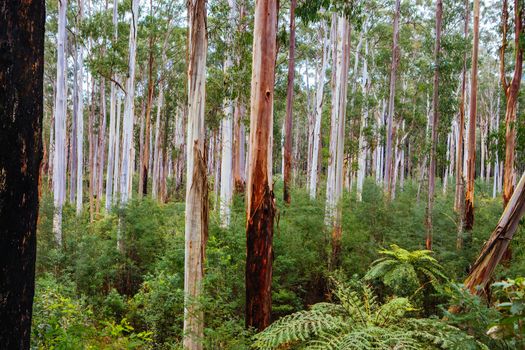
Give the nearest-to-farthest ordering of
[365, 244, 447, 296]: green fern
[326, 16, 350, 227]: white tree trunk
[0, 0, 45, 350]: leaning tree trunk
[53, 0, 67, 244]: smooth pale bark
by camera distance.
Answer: [0, 0, 45, 350]: leaning tree trunk → [365, 244, 447, 296]: green fern → [326, 16, 350, 227]: white tree trunk → [53, 0, 67, 244]: smooth pale bark

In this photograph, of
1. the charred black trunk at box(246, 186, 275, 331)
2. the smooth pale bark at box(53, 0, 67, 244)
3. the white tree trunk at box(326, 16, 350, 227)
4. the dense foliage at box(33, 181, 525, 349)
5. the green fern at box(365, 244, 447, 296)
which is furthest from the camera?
the smooth pale bark at box(53, 0, 67, 244)

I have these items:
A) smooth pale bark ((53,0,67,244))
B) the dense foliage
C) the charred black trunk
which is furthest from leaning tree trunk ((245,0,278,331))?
smooth pale bark ((53,0,67,244))

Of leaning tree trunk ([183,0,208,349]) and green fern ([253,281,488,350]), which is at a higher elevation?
leaning tree trunk ([183,0,208,349])

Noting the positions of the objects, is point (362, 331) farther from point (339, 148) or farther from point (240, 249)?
point (339, 148)

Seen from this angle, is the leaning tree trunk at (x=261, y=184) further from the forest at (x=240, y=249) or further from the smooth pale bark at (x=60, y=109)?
the smooth pale bark at (x=60, y=109)

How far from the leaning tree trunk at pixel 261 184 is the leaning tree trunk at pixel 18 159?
330cm

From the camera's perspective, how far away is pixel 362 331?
3.47 metres

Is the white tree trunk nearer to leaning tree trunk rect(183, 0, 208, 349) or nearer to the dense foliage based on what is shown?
the dense foliage

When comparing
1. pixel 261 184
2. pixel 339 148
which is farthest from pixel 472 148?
pixel 261 184

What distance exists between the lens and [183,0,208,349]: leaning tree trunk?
484cm

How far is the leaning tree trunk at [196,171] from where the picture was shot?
4.84m

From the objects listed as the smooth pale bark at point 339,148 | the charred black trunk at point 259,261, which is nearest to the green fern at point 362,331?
the charred black trunk at point 259,261

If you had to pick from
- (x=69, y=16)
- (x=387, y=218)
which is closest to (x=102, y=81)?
(x=69, y=16)

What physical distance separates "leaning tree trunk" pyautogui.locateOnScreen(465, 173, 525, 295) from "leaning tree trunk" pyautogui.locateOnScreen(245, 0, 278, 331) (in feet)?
7.19
